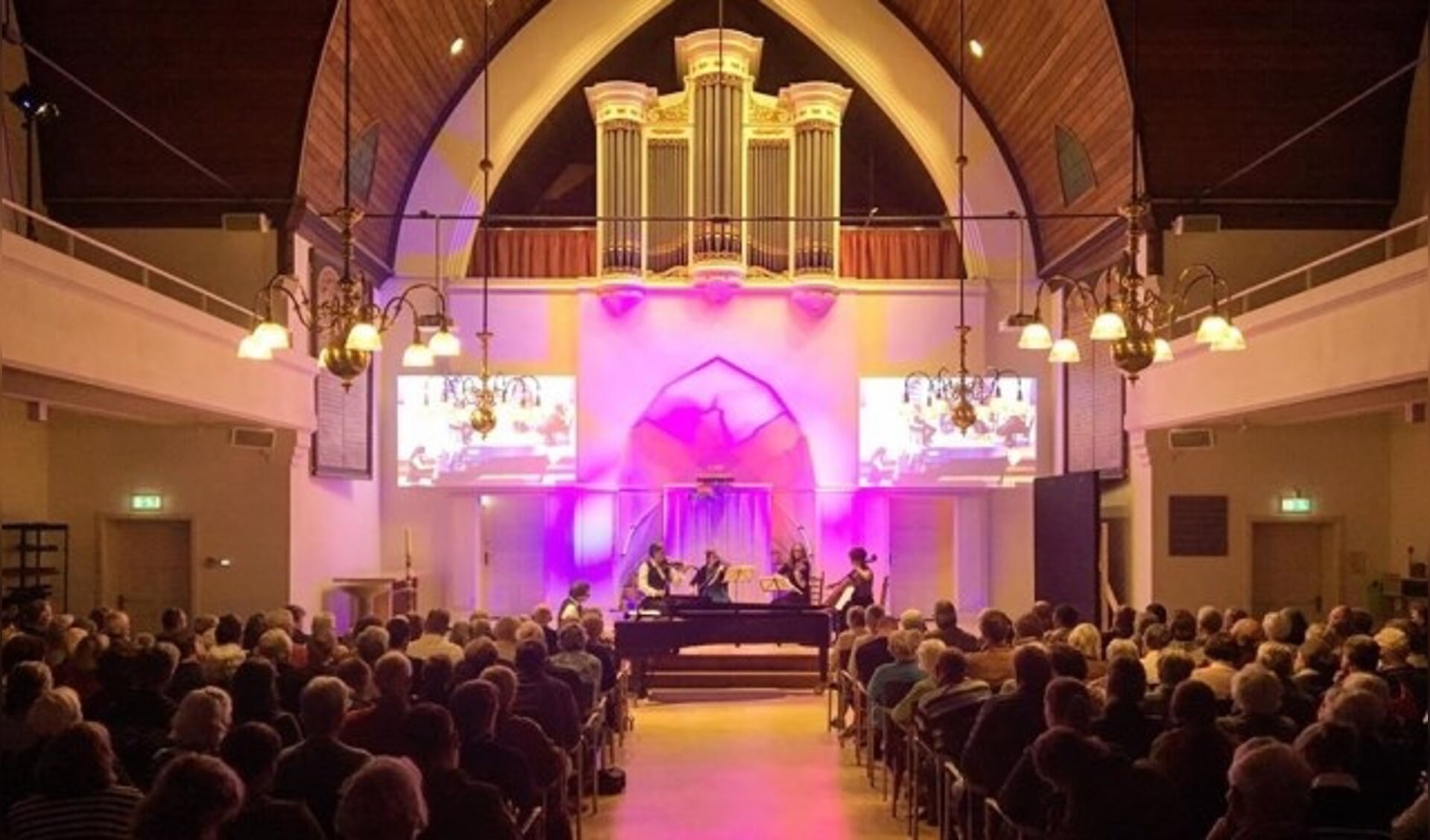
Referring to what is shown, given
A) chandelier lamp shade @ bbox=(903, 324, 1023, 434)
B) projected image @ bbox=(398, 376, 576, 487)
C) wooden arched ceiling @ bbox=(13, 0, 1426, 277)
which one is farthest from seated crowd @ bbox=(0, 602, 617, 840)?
chandelier lamp shade @ bbox=(903, 324, 1023, 434)

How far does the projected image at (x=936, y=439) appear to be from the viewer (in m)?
18.2

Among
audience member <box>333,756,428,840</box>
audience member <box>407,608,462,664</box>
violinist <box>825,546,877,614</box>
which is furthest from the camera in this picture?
violinist <box>825,546,877,614</box>

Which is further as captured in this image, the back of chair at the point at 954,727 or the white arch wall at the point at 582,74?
the white arch wall at the point at 582,74

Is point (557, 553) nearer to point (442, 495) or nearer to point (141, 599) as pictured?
point (442, 495)

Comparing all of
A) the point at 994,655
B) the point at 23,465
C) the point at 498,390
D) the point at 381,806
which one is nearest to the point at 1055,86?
the point at 498,390

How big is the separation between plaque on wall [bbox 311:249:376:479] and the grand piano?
142 inches

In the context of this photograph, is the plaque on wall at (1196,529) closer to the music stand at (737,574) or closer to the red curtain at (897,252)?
the music stand at (737,574)

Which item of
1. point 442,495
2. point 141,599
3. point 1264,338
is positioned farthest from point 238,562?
point 1264,338

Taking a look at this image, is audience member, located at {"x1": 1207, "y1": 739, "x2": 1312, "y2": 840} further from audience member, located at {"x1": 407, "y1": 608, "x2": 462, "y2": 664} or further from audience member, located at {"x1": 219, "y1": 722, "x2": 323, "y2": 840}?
audience member, located at {"x1": 407, "y1": 608, "x2": 462, "y2": 664}

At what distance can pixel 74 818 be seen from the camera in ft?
14.5

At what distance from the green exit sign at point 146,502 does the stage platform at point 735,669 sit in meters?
4.89

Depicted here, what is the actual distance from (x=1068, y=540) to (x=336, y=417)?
7.75m

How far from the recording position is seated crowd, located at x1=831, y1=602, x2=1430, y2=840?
4707 mm

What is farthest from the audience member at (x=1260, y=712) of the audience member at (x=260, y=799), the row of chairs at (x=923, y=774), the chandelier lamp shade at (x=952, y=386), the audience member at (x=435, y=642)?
the chandelier lamp shade at (x=952, y=386)
